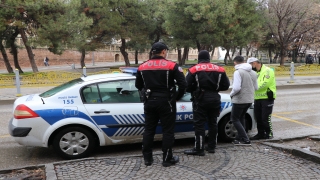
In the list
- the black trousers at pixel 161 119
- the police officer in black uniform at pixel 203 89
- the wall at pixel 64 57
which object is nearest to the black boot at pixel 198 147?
the police officer in black uniform at pixel 203 89

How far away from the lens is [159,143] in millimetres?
5859

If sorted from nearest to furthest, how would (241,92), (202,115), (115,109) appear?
1. (202,115)
2. (115,109)
3. (241,92)

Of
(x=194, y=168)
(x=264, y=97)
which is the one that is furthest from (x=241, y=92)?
(x=194, y=168)

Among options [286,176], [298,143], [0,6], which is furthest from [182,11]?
[286,176]

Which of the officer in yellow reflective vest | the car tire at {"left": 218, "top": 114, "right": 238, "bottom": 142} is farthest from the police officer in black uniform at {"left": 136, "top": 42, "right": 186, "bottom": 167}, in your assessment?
the officer in yellow reflective vest

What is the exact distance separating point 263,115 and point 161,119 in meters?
2.49

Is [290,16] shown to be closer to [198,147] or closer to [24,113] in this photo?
[198,147]

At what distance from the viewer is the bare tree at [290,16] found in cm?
2833

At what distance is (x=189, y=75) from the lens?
4695 mm

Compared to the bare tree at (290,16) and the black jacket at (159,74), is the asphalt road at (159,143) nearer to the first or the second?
the black jacket at (159,74)

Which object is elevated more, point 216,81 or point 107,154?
point 216,81

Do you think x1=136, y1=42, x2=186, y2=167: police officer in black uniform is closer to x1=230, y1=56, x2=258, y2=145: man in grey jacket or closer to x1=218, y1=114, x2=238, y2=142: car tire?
x1=230, y1=56, x2=258, y2=145: man in grey jacket

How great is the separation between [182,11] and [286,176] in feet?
72.7

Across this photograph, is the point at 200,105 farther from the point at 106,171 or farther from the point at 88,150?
the point at 88,150
